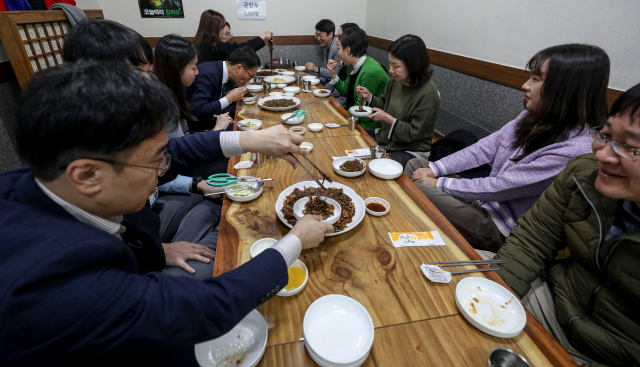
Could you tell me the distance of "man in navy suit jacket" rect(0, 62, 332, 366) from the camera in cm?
64

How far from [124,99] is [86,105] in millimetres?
84

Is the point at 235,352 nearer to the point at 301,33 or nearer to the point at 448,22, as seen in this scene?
the point at 448,22

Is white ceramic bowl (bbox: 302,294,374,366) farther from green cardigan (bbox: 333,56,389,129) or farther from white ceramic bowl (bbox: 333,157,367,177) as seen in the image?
green cardigan (bbox: 333,56,389,129)

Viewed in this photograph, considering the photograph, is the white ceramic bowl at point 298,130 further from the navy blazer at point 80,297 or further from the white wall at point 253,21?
the white wall at point 253,21

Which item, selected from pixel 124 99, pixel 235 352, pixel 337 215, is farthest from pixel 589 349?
pixel 124 99

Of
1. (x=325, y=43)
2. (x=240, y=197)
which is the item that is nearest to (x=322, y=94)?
(x=240, y=197)

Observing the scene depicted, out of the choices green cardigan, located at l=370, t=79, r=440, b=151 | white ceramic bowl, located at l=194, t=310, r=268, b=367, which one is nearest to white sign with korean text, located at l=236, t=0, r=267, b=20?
green cardigan, located at l=370, t=79, r=440, b=151

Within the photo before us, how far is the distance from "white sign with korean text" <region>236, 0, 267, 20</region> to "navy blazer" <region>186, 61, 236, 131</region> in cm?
400

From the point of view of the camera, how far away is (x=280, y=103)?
3379 millimetres

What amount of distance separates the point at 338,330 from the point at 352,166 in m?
1.22

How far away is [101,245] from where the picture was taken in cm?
70

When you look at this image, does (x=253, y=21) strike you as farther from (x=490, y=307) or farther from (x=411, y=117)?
(x=490, y=307)

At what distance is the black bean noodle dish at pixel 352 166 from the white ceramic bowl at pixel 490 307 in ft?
3.35

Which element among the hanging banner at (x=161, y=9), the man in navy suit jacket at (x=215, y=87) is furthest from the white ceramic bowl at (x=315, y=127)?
the hanging banner at (x=161, y=9)
